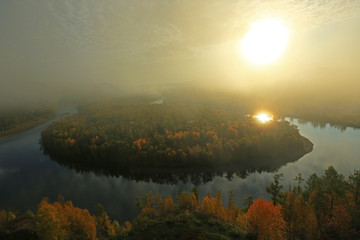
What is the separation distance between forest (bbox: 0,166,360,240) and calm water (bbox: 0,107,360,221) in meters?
9.16

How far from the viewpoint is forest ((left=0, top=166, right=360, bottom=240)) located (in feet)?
89.7

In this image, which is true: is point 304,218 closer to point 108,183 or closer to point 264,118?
point 108,183

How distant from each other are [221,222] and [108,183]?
4520 centimetres

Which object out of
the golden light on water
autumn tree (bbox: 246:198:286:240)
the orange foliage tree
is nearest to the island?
the orange foliage tree

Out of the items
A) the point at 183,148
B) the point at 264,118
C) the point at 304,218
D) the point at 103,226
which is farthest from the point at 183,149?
the point at 264,118

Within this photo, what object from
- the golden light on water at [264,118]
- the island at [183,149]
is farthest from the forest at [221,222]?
the golden light on water at [264,118]

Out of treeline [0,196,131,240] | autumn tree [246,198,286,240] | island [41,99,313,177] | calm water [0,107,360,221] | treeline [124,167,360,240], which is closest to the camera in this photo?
autumn tree [246,198,286,240]

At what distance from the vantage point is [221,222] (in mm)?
29797

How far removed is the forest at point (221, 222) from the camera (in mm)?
27344

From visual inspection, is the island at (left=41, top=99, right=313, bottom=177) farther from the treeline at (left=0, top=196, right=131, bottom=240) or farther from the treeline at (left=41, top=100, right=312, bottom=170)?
the treeline at (left=0, top=196, right=131, bottom=240)

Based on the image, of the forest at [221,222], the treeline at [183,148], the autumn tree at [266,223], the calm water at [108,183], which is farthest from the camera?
the treeline at [183,148]

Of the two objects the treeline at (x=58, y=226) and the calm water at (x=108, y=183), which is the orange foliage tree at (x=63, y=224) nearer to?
the treeline at (x=58, y=226)

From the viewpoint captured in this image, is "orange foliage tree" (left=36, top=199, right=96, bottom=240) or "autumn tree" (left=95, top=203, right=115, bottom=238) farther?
"autumn tree" (left=95, top=203, right=115, bottom=238)

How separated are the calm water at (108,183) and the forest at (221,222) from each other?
916cm
